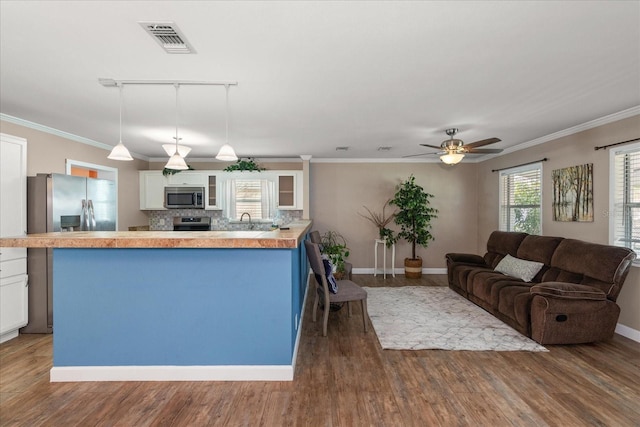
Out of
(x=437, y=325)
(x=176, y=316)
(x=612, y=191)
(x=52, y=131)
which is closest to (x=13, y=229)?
(x=52, y=131)

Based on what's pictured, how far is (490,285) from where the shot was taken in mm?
4094

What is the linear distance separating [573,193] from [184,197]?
19.4 ft

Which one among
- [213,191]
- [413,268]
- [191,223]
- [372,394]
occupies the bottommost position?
[372,394]

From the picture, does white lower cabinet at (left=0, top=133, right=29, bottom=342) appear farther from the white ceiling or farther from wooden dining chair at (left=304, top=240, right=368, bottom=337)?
wooden dining chair at (left=304, top=240, right=368, bottom=337)

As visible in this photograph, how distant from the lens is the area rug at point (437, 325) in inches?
130

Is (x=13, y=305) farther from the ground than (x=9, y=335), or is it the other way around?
(x=13, y=305)

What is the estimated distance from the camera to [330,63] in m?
2.35

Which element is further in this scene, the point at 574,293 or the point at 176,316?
the point at 574,293

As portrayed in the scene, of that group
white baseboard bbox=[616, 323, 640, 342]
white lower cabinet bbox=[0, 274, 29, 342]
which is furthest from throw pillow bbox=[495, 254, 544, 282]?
white lower cabinet bbox=[0, 274, 29, 342]

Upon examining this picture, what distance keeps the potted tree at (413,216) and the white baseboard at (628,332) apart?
9.73 feet

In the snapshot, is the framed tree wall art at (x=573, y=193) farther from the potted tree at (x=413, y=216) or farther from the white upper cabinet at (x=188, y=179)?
the white upper cabinet at (x=188, y=179)

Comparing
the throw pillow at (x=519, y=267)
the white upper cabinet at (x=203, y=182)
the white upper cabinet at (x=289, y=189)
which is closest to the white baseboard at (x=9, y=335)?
the white upper cabinet at (x=203, y=182)

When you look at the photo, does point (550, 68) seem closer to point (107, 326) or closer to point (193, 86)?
point (193, 86)

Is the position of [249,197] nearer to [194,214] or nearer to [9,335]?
[194,214]
